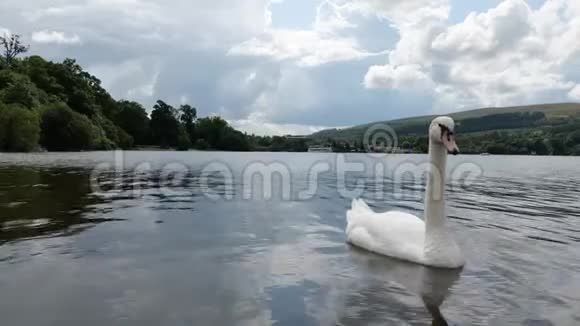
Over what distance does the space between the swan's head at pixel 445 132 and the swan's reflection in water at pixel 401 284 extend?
6.99 ft

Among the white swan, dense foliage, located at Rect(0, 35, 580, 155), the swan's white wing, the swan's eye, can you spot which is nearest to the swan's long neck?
the white swan

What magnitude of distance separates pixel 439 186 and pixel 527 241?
157 inches

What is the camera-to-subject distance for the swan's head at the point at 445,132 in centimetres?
813

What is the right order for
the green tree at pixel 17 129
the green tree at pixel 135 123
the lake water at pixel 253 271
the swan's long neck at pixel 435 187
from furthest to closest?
the green tree at pixel 135 123
the green tree at pixel 17 129
the swan's long neck at pixel 435 187
the lake water at pixel 253 271

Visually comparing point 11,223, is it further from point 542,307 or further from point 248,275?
point 542,307

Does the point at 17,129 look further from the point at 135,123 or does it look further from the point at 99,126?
the point at 135,123

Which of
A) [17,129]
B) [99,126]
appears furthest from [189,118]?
[17,129]

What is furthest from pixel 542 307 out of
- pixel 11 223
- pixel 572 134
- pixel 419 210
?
pixel 572 134

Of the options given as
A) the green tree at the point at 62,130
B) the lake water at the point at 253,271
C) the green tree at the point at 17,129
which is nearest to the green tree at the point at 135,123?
the green tree at the point at 62,130

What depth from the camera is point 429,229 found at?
28.9 feet

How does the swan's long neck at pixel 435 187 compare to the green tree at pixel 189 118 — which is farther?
the green tree at pixel 189 118

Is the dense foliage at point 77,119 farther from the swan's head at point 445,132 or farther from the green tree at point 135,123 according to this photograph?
the swan's head at point 445,132

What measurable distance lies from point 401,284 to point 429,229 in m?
1.52

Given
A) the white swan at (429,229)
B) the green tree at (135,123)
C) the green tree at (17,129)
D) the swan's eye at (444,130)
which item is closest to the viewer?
the swan's eye at (444,130)
